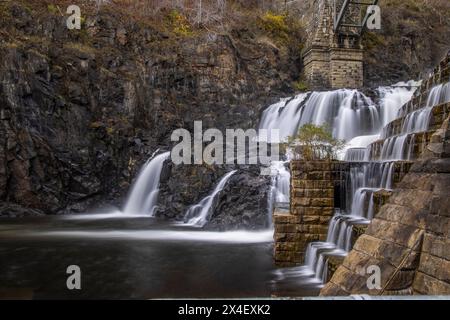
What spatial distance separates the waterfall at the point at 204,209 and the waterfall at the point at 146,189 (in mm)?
3001

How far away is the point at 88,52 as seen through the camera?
24.6 metres

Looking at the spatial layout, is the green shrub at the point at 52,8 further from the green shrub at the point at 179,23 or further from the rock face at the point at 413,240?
the rock face at the point at 413,240

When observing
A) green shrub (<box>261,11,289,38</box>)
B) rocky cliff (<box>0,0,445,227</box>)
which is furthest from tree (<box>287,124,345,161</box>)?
green shrub (<box>261,11,289,38</box>)

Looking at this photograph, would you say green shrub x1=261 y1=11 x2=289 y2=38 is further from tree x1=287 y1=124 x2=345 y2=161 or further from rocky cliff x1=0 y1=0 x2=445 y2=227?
tree x1=287 y1=124 x2=345 y2=161

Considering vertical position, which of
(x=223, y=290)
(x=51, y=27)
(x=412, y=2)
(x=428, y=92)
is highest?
(x=412, y=2)

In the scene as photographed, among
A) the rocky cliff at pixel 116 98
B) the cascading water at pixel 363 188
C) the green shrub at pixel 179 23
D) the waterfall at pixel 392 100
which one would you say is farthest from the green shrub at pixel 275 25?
the cascading water at pixel 363 188

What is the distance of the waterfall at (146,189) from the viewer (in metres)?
20.4

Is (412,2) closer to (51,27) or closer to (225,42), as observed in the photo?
(225,42)

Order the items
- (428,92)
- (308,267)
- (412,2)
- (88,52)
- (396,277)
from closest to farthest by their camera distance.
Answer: (396,277) → (308,267) → (428,92) → (88,52) → (412,2)

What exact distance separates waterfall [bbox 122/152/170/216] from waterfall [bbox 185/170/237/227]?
300 centimetres

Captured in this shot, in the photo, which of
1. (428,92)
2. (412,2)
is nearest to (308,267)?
(428,92)

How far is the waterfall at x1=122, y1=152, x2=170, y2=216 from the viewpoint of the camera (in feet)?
66.9

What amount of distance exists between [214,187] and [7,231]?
845 cm

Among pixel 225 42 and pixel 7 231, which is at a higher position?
pixel 225 42
